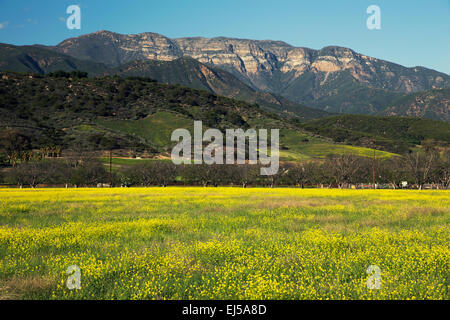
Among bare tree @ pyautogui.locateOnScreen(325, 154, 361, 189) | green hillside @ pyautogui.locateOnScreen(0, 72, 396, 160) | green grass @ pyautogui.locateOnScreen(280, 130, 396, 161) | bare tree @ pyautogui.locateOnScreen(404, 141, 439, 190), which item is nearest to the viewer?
bare tree @ pyautogui.locateOnScreen(404, 141, 439, 190)

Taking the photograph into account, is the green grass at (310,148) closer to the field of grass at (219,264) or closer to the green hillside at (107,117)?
the green hillside at (107,117)

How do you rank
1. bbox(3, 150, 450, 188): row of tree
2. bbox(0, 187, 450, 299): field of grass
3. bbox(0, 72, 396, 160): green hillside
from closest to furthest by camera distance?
bbox(0, 187, 450, 299): field of grass → bbox(3, 150, 450, 188): row of tree → bbox(0, 72, 396, 160): green hillside

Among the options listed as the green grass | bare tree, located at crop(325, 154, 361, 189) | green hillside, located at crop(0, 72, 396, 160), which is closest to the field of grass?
bare tree, located at crop(325, 154, 361, 189)

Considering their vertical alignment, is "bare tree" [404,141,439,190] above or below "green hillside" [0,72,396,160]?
below

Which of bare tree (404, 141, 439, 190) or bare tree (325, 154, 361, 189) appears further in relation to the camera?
bare tree (325, 154, 361, 189)

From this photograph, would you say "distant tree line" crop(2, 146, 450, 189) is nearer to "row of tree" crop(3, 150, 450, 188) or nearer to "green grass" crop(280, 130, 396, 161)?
"row of tree" crop(3, 150, 450, 188)

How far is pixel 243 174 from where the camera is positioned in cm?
8025

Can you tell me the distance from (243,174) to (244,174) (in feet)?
1.43

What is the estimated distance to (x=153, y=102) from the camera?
182375 mm

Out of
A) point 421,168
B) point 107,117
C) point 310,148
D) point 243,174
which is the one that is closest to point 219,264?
point 243,174

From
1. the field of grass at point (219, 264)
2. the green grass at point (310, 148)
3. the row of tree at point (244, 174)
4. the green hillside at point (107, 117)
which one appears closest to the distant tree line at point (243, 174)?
the row of tree at point (244, 174)

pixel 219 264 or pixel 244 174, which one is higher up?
pixel 219 264

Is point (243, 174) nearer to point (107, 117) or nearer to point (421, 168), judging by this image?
point (421, 168)

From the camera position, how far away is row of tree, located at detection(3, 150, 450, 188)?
73688 mm
